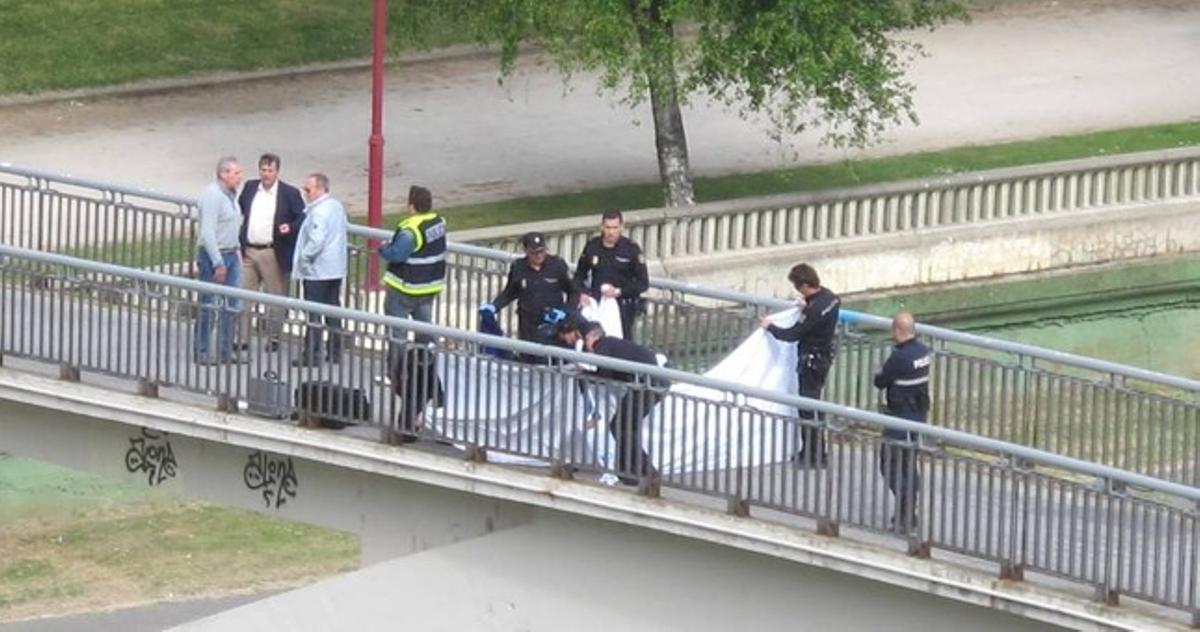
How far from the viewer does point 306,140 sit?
39375 mm

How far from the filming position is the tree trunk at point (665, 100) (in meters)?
35.2

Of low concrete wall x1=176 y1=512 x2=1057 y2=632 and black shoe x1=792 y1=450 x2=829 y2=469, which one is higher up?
black shoe x1=792 y1=450 x2=829 y2=469

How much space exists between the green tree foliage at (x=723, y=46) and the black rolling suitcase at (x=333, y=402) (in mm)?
10015

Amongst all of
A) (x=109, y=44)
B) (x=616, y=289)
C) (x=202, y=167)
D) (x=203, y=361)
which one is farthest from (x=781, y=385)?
(x=109, y=44)

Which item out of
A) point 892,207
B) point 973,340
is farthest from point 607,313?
point 892,207

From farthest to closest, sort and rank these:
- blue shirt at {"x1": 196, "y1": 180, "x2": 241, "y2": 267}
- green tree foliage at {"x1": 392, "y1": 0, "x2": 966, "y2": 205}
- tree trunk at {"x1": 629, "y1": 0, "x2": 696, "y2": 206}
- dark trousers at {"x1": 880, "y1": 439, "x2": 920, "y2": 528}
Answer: tree trunk at {"x1": 629, "y1": 0, "x2": 696, "y2": 206}, green tree foliage at {"x1": 392, "y1": 0, "x2": 966, "y2": 205}, blue shirt at {"x1": 196, "y1": 180, "x2": 241, "y2": 267}, dark trousers at {"x1": 880, "y1": 439, "x2": 920, "y2": 528}

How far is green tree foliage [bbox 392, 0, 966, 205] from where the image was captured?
35031mm

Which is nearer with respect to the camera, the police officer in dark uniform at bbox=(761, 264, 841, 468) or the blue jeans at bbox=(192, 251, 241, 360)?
the police officer in dark uniform at bbox=(761, 264, 841, 468)

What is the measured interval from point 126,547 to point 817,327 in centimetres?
930

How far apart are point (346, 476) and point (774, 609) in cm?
299

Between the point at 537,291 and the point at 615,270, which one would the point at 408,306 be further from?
the point at 615,270

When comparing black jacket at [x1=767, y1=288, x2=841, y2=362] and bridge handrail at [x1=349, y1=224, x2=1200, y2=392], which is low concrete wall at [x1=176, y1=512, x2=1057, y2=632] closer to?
black jacket at [x1=767, y1=288, x2=841, y2=362]

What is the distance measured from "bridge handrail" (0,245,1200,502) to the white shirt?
3.62ft

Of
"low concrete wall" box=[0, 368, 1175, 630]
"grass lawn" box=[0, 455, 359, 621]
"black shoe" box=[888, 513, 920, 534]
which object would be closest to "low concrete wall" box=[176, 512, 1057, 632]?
"low concrete wall" box=[0, 368, 1175, 630]
